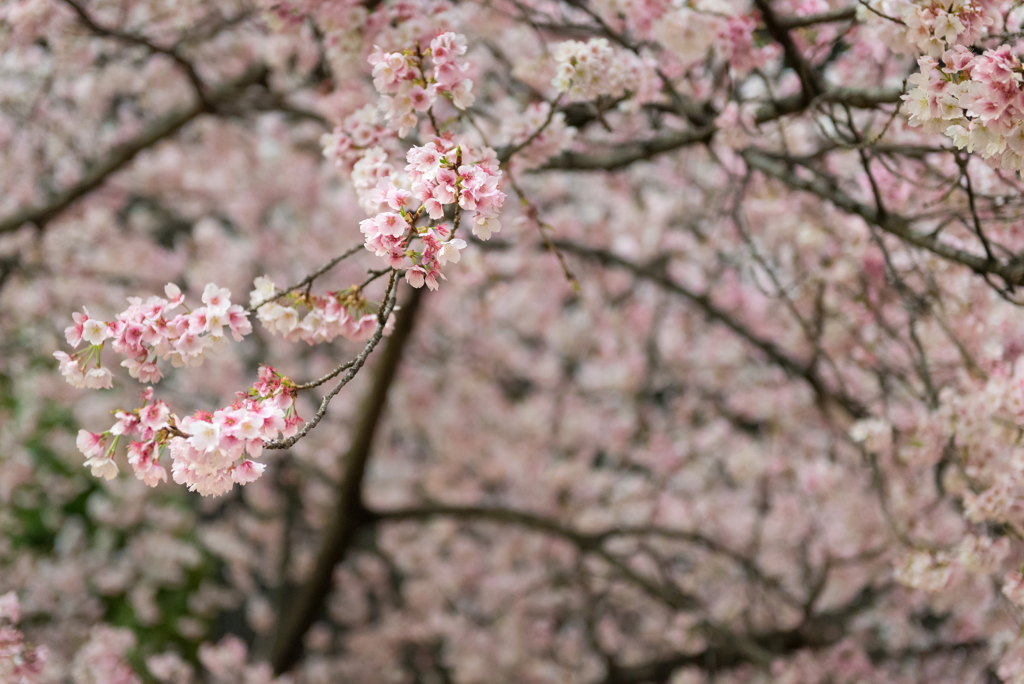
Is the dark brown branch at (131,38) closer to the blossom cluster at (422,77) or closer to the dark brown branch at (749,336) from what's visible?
the blossom cluster at (422,77)

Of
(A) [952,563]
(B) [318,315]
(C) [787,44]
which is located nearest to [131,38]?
(B) [318,315]

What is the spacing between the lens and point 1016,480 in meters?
2.19

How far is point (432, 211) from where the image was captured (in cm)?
152

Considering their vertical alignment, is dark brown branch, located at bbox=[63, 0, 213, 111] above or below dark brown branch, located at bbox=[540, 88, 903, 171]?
above

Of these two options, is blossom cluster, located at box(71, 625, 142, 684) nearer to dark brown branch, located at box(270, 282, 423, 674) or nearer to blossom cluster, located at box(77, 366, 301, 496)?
dark brown branch, located at box(270, 282, 423, 674)

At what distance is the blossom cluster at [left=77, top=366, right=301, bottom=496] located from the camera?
1412 millimetres

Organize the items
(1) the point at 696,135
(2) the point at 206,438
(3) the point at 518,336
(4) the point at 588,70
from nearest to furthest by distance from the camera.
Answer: (2) the point at 206,438 < (4) the point at 588,70 < (1) the point at 696,135 < (3) the point at 518,336

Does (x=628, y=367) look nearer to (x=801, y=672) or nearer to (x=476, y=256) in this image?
(x=801, y=672)

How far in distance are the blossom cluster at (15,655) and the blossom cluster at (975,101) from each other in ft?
9.80

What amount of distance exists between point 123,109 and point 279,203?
4.44 feet

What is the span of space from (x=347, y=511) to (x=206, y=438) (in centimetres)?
345

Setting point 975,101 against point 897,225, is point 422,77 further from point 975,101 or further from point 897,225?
point 897,225

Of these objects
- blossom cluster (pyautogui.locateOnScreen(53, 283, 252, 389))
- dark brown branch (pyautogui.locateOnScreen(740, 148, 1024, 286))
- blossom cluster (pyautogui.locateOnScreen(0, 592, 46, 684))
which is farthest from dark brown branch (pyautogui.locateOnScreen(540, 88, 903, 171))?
blossom cluster (pyautogui.locateOnScreen(0, 592, 46, 684))

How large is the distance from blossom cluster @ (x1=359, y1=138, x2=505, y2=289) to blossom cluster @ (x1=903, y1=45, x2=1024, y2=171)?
1005 millimetres
